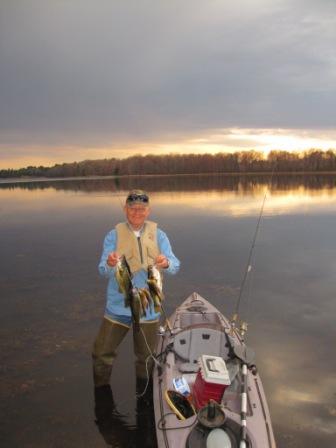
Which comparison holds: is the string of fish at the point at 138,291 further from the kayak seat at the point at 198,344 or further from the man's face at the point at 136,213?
the kayak seat at the point at 198,344

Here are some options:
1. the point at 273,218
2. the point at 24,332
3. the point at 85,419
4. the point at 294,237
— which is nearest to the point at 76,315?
the point at 24,332

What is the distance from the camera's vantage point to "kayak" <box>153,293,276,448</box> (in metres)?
3.84

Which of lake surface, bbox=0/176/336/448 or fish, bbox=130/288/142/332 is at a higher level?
fish, bbox=130/288/142/332

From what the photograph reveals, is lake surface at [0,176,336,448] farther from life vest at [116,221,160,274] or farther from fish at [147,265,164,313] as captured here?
life vest at [116,221,160,274]

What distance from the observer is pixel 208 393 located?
426 cm

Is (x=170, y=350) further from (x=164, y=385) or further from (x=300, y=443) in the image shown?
(x=300, y=443)

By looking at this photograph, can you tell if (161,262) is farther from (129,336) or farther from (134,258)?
(129,336)

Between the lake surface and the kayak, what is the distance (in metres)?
1.17

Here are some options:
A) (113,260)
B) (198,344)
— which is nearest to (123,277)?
(113,260)

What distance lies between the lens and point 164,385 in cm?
489

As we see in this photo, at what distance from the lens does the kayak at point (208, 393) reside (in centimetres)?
384

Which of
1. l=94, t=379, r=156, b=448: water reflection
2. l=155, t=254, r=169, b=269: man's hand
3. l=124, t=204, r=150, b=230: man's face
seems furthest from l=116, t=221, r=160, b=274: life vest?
l=94, t=379, r=156, b=448: water reflection

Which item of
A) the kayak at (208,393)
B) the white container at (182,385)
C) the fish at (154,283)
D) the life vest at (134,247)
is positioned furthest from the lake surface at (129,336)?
the life vest at (134,247)

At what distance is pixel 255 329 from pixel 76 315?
4438mm
